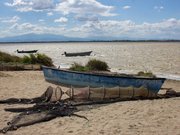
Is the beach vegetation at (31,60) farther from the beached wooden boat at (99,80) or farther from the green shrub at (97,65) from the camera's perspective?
the beached wooden boat at (99,80)

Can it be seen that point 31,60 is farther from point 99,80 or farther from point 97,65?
point 99,80

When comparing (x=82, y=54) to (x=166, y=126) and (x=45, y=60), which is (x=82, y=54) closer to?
(x=45, y=60)

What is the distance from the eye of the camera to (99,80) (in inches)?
637

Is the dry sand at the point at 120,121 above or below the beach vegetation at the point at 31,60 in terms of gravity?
below

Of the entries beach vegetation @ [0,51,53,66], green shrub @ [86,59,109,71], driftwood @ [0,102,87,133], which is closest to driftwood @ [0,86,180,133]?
driftwood @ [0,102,87,133]

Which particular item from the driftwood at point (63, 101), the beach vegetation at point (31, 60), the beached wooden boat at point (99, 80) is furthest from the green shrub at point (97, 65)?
the driftwood at point (63, 101)

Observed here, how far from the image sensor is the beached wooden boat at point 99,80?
1474cm

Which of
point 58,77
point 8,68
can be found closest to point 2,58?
point 8,68

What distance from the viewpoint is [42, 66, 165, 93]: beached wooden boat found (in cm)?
1474

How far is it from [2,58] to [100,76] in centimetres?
1739

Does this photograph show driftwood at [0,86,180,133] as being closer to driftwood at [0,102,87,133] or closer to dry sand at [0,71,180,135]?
driftwood at [0,102,87,133]

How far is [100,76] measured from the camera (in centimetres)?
1608

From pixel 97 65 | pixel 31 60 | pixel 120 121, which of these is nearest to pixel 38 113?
pixel 120 121

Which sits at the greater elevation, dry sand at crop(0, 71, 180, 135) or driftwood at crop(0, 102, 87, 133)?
driftwood at crop(0, 102, 87, 133)
